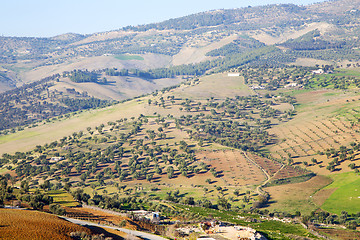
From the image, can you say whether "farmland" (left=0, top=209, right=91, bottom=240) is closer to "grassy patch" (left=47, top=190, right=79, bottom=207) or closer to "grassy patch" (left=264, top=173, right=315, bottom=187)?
"grassy patch" (left=47, top=190, right=79, bottom=207)

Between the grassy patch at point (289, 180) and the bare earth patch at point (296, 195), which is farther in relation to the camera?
the grassy patch at point (289, 180)

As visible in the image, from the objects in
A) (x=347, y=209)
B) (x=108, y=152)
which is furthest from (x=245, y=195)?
(x=108, y=152)

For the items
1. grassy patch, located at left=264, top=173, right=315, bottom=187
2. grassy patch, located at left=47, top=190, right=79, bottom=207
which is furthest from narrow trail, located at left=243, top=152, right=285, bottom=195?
grassy patch, located at left=47, top=190, right=79, bottom=207

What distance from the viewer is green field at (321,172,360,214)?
117750 mm

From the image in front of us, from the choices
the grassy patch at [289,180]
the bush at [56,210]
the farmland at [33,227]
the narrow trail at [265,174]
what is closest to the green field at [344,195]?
the grassy patch at [289,180]

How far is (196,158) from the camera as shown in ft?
609

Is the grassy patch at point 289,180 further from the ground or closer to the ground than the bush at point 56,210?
closer to the ground

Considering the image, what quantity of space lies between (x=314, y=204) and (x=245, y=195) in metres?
23.1

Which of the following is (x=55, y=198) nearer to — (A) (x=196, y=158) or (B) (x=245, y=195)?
(B) (x=245, y=195)

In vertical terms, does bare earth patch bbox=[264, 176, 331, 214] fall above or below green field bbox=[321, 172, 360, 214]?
below

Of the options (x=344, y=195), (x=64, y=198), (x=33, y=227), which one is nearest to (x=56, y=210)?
(x=33, y=227)

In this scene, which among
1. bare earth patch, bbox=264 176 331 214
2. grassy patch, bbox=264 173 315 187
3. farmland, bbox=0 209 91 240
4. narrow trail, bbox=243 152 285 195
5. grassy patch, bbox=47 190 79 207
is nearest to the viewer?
farmland, bbox=0 209 91 240

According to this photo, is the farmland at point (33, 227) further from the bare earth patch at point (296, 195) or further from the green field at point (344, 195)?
the green field at point (344, 195)

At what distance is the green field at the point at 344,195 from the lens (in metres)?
118
